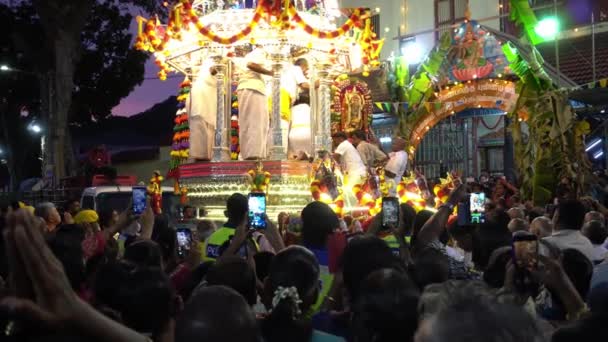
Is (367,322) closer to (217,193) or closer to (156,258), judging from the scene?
(156,258)

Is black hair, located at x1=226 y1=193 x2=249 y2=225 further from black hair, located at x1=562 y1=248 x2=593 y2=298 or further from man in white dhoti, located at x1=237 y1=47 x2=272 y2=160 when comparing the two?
man in white dhoti, located at x1=237 y1=47 x2=272 y2=160

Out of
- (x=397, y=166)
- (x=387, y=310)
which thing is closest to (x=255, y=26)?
(x=397, y=166)

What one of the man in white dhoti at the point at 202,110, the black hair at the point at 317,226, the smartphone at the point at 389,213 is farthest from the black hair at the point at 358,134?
the black hair at the point at 317,226

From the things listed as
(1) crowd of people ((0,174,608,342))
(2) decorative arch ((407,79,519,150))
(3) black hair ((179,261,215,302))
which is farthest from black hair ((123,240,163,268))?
(2) decorative arch ((407,79,519,150))

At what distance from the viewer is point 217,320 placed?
2771mm

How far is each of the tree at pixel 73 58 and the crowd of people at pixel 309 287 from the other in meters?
20.4

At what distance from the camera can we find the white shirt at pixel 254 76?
13492 millimetres

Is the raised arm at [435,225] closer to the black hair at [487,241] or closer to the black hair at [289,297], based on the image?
the black hair at [487,241]

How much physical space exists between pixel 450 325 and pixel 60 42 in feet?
83.0

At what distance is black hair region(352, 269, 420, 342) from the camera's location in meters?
3.04

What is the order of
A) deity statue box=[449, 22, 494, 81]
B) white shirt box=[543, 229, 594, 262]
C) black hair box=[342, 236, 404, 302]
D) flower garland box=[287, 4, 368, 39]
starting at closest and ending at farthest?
black hair box=[342, 236, 404, 302]
white shirt box=[543, 229, 594, 262]
flower garland box=[287, 4, 368, 39]
deity statue box=[449, 22, 494, 81]

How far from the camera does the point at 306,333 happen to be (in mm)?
3449

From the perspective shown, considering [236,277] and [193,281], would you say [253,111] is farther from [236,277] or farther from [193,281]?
[236,277]

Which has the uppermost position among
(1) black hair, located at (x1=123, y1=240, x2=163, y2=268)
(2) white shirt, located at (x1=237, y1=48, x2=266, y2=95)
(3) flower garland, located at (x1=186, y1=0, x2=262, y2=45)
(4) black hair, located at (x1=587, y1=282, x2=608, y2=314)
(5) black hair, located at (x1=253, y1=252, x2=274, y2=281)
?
(3) flower garland, located at (x1=186, y1=0, x2=262, y2=45)
